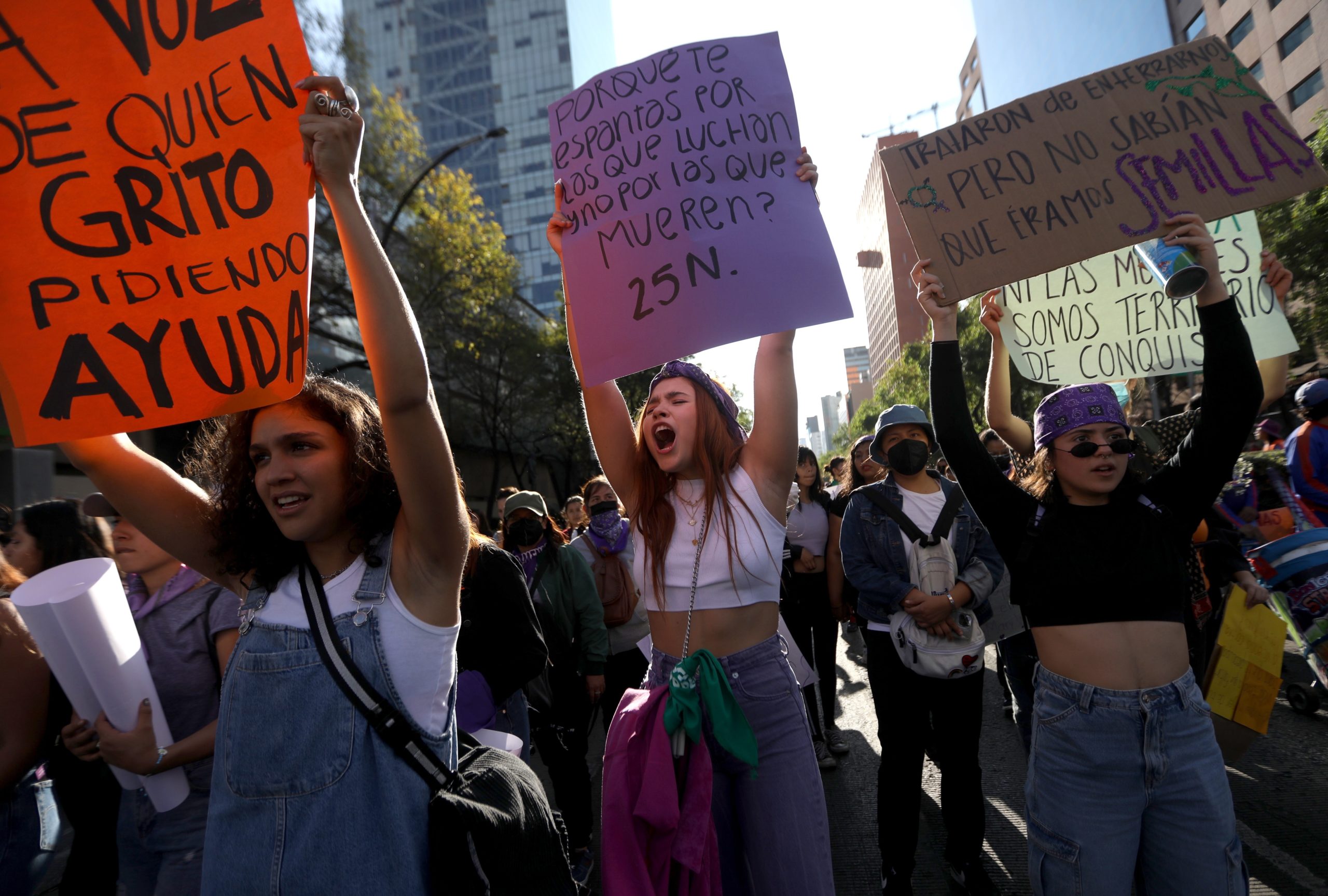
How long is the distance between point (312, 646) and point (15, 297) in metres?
1.03

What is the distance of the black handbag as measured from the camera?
59.4 inches

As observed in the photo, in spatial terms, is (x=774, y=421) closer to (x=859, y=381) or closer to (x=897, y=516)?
(x=897, y=516)

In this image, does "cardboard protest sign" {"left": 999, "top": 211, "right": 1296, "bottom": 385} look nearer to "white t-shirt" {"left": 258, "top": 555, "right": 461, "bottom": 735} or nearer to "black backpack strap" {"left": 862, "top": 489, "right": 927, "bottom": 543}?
"black backpack strap" {"left": 862, "top": 489, "right": 927, "bottom": 543}

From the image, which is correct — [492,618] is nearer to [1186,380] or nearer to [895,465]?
[895,465]

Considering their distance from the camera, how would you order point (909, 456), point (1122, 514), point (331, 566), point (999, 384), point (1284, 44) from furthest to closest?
point (1284, 44) < point (909, 456) < point (999, 384) < point (1122, 514) < point (331, 566)

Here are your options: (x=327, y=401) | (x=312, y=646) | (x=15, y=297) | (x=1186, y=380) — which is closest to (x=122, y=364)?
(x=15, y=297)

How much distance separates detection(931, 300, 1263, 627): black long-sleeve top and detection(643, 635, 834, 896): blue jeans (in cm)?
79

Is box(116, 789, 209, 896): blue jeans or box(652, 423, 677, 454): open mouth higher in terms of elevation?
box(652, 423, 677, 454): open mouth

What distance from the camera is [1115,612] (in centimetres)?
226

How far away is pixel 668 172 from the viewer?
2615mm

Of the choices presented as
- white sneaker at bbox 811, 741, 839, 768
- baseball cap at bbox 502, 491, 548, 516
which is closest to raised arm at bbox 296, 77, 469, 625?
baseball cap at bbox 502, 491, 548, 516

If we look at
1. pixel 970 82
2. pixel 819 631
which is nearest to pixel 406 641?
pixel 819 631

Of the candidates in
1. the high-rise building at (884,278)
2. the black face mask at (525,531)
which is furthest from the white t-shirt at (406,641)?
the high-rise building at (884,278)

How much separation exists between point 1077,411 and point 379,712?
84.2 inches
